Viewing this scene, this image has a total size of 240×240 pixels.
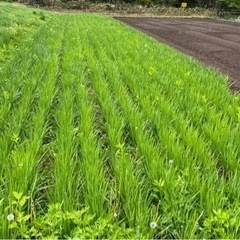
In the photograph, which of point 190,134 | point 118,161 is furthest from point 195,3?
point 118,161

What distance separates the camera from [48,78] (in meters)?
5.21

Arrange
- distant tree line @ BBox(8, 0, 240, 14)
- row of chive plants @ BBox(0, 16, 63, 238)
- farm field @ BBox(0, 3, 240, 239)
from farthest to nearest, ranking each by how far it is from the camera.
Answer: distant tree line @ BBox(8, 0, 240, 14) → row of chive plants @ BBox(0, 16, 63, 238) → farm field @ BBox(0, 3, 240, 239)

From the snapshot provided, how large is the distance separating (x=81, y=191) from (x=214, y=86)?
11.3ft

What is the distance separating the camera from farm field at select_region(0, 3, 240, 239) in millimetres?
2049

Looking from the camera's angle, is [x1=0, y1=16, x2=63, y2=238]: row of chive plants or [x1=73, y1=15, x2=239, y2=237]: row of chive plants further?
Result: [x1=0, y1=16, x2=63, y2=238]: row of chive plants

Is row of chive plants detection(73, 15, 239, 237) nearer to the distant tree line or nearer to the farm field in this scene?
the farm field

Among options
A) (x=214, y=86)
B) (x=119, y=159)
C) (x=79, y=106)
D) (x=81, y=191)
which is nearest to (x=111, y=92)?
(x=79, y=106)

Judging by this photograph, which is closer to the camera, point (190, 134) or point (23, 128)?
point (190, 134)

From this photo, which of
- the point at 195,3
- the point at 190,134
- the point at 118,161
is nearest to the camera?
the point at 118,161

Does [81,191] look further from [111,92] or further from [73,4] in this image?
[73,4]

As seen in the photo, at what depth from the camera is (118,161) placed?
105 inches

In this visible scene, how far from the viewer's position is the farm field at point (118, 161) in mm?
2049

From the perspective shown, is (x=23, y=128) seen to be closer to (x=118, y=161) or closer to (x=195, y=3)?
(x=118, y=161)

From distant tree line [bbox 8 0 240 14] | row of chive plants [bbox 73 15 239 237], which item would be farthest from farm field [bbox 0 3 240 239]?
distant tree line [bbox 8 0 240 14]
